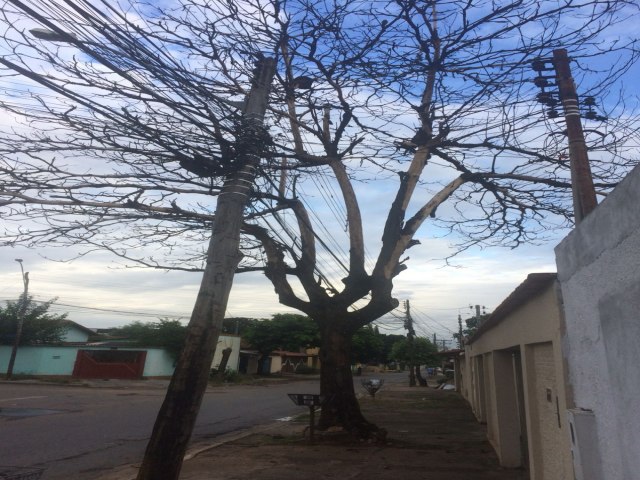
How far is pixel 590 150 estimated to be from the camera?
7.73m

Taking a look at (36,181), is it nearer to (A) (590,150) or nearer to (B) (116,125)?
(B) (116,125)

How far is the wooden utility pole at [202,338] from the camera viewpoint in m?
4.24

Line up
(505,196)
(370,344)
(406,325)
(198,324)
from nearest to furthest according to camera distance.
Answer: (198,324), (505,196), (406,325), (370,344)

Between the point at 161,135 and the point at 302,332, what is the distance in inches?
1643

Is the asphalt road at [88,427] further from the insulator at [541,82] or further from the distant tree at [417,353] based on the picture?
the distant tree at [417,353]

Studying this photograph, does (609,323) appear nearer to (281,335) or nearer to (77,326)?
(281,335)

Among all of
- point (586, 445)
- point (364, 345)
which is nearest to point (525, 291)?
point (586, 445)

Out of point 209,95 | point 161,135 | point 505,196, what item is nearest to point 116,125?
point 161,135

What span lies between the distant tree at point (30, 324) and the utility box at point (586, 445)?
38.8 m

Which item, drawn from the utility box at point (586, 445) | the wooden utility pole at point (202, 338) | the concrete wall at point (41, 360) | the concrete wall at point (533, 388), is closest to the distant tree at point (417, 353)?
the concrete wall at point (41, 360)

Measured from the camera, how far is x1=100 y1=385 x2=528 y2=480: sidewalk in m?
7.27

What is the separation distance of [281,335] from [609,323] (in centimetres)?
4418

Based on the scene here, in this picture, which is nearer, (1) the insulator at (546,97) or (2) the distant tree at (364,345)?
(1) the insulator at (546,97)

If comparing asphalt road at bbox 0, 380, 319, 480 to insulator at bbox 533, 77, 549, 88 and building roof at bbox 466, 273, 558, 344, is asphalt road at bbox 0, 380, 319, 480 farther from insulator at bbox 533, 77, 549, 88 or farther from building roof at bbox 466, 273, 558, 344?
insulator at bbox 533, 77, 549, 88
